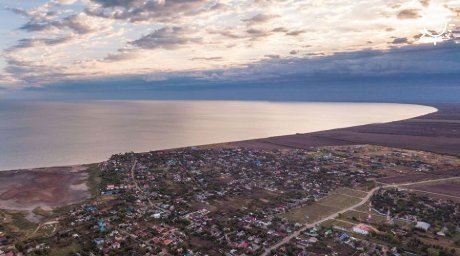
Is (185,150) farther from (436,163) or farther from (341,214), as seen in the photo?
(436,163)

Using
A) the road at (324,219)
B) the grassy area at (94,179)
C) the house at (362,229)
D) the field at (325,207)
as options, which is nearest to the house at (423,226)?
the house at (362,229)

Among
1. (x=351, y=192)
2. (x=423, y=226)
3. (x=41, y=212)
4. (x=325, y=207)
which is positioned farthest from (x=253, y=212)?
(x=41, y=212)

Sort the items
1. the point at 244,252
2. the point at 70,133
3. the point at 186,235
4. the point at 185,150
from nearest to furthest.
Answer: the point at 244,252, the point at 186,235, the point at 185,150, the point at 70,133

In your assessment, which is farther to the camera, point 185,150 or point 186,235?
point 185,150

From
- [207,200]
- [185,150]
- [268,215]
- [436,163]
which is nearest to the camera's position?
[268,215]

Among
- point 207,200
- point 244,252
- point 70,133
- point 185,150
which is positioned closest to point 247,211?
point 207,200

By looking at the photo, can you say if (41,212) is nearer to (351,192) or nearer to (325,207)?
(325,207)

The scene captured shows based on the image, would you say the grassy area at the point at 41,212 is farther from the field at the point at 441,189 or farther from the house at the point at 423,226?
the field at the point at 441,189
